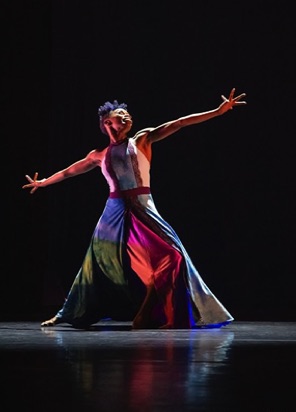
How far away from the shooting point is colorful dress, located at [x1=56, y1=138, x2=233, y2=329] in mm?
5312

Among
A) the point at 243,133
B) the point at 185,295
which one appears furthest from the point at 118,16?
the point at 185,295

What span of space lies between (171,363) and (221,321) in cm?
197

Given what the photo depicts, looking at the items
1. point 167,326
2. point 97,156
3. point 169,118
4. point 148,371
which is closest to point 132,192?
point 97,156

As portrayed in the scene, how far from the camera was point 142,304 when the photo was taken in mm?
5309

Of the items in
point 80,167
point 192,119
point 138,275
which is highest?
point 192,119

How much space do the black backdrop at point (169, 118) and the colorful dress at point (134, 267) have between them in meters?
1.44

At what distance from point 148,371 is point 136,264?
2.28 meters

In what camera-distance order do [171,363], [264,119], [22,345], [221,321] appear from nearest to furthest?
[171,363], [22,345], [221,321], [264,119]

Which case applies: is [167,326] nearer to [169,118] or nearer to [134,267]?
[134,267]

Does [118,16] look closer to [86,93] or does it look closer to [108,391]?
[86,93]

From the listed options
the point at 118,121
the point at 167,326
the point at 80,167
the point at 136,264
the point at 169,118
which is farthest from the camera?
the point at 169,118

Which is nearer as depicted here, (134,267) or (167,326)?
(167,326)

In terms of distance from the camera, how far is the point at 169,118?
22.8 ft

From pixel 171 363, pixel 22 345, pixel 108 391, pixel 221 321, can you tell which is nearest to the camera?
pixel 108 391
